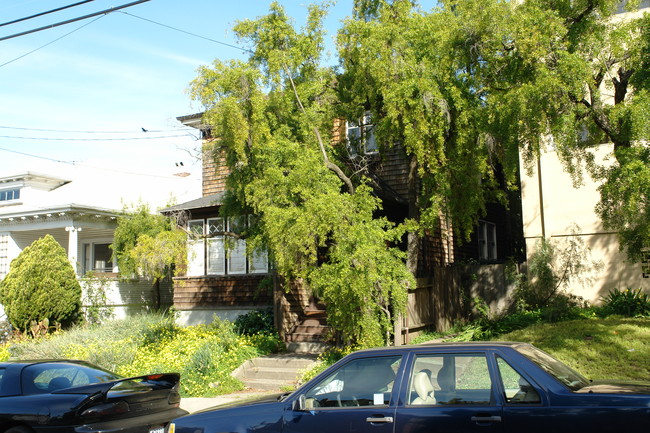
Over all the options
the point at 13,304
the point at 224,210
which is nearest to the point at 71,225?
the point at 13,304

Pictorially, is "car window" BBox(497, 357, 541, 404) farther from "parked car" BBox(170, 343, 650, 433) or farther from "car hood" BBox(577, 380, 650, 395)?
"car hood" BBox(577, 380, 650, 395)

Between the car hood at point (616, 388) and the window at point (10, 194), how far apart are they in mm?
27359

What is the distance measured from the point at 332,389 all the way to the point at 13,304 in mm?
15819

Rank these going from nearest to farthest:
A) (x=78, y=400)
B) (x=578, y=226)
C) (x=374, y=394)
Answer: (x=374, y=394)
(x=78, y=400)
(x=578, y=226)

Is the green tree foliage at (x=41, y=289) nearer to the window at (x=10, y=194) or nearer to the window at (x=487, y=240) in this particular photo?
the window at (x=10, y=194)

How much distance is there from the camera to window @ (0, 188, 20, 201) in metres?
27.6

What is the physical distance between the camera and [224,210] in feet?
50.9

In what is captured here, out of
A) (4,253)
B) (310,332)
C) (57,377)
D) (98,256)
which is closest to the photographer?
(57,377)

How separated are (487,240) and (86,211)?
14.8m

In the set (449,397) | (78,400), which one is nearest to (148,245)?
(78,400)

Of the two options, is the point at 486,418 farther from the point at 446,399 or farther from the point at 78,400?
the point at 78,400

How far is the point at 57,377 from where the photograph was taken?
8.57 m

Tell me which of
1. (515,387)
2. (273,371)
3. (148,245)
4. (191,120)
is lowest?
(273,371)

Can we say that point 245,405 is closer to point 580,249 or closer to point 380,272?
point 380,272
